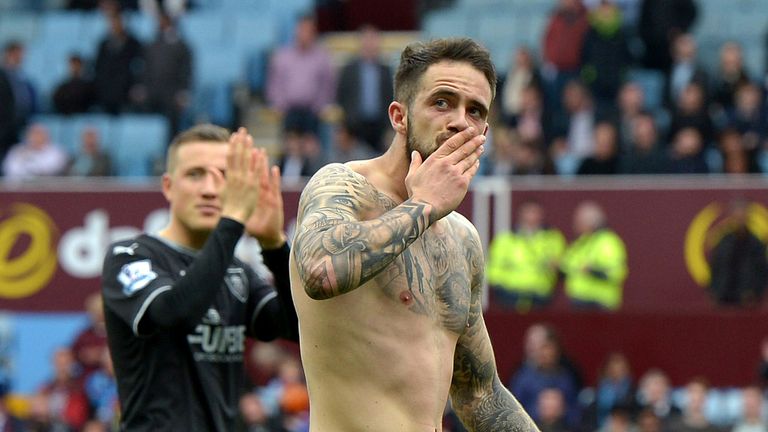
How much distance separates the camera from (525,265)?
14484 mm

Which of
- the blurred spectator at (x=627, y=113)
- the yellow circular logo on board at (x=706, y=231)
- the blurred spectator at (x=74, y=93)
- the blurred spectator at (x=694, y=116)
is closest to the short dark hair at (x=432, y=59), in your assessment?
the yellow circular logo on board at (x=706, y=231)

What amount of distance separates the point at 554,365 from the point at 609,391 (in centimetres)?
55

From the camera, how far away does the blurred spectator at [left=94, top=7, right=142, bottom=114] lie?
19.6 metres

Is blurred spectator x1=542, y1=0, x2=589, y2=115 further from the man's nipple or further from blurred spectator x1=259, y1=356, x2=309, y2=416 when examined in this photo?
the man's nipple

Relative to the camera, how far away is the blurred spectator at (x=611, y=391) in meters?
13.6

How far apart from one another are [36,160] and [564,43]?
6411 millimetres

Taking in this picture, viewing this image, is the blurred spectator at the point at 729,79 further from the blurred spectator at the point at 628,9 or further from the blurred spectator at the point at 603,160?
the blurred spectator at the point at 628,9

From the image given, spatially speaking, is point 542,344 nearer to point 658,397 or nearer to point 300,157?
point 658,397

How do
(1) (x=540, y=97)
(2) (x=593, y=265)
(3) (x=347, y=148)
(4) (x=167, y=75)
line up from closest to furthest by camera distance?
(2) (x=593, y=265) < (3) (x=347, y=148) < (1) (x=540, y=97) < (4) (x=167, y=75)

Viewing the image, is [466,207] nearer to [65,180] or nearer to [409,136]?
[65,180]

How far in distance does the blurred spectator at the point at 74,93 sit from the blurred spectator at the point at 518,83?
5.56 meters

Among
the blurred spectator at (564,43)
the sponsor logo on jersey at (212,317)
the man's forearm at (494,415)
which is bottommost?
the man's forearm at (494,415)

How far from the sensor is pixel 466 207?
48.2ft

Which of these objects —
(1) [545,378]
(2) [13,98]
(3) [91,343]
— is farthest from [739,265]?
(2) [13,98]
